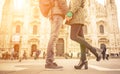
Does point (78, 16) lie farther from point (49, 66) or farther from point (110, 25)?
point (110, 25)

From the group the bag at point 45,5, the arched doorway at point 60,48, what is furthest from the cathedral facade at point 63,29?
the bag at point 45,5

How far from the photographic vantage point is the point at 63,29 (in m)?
13.0

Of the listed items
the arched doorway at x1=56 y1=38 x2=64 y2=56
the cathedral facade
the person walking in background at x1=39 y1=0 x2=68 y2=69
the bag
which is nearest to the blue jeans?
the person walking in background at x1=39 y1=0 x2=68 y2=69

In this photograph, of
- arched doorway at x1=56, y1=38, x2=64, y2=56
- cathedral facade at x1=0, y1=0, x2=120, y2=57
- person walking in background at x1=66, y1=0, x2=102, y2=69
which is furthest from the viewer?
arched doorway at x1=56, y1=38, x2=64, y2=56

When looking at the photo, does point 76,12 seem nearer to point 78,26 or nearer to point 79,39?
point 78,26

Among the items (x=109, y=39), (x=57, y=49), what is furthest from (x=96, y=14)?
(x=57, y=49)

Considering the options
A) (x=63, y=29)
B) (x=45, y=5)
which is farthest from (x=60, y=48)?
(x=45, y=5)

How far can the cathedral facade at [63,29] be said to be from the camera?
12.3 metres

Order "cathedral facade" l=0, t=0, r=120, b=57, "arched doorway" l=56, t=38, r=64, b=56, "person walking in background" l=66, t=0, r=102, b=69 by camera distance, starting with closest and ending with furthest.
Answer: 1. "person walking in background" l=66, t=0, r=102, b=69
2. "cathedral facade" l=0, t=0, r=120, b=57
3. "arched doorway" l=56, t=38, r=64, b=56

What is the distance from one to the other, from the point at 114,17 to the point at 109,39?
1722mm

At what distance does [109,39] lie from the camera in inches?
488

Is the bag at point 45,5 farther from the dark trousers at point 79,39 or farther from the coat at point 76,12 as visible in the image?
the dark trousers at point 79,39

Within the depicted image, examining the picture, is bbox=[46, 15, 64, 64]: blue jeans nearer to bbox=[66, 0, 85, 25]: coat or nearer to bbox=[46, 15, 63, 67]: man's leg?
bbox=[46, 15, 63, 67]: man's leg

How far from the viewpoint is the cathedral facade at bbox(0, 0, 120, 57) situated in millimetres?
12258
